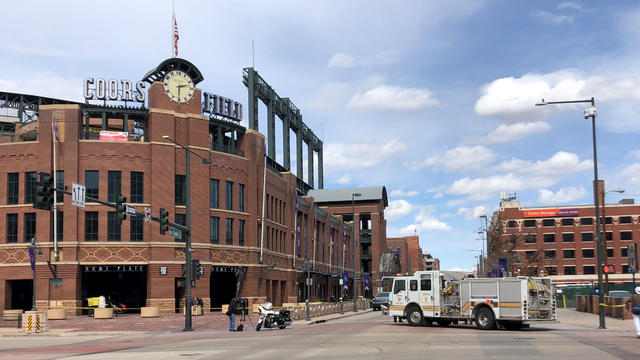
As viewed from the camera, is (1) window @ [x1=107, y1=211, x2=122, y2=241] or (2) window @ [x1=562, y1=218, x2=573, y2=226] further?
(2) window @ [x1=562, y1=218, x2=573, y2=226]

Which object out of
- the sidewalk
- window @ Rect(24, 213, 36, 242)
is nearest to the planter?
the sidewalk

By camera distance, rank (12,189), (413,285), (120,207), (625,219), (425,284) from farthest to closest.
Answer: (625,219) → (12,189) → (413,285) → (425,284) → (120,207)

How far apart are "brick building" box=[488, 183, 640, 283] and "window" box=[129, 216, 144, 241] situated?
83.4m

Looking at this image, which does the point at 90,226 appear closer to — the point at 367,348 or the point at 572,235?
the point at 367,348

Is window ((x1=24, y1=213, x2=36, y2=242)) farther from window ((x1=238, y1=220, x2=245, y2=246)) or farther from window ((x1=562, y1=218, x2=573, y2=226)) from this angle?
window ((x1=562, y1=218, x2=573, y2=226))

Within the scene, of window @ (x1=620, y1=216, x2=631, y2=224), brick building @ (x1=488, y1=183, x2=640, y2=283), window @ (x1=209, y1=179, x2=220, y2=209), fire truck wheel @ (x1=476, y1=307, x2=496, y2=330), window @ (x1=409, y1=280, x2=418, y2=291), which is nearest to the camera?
fire truck wheel @ (x1=476, y1=307, x2=496, y2=330)

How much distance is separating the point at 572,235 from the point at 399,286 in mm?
102551

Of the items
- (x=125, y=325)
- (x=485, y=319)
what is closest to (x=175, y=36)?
(x=125, y=325)

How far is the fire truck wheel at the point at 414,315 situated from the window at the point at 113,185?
94.9 feet

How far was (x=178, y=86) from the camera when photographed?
59406 mm

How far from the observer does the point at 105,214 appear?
54.6 meters

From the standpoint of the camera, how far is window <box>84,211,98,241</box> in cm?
5425

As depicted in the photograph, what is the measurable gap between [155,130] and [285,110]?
132 ft

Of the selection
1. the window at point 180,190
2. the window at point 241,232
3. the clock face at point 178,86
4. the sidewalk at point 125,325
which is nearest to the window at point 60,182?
the window at point 180,190
